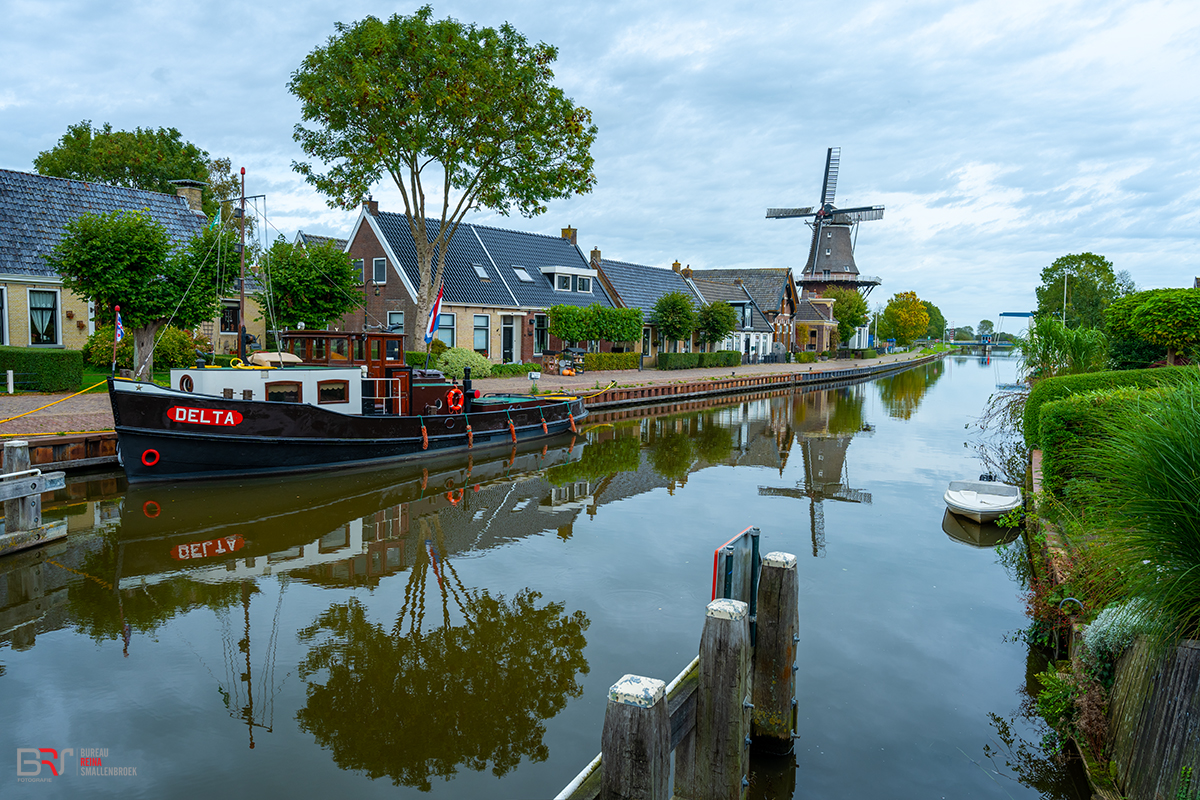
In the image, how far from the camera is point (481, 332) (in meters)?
32.8

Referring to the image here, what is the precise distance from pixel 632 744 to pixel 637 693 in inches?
8.6

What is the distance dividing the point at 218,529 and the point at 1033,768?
10133 mm

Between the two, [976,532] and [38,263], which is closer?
[976,532]

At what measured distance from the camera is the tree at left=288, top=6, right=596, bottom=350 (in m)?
22.2

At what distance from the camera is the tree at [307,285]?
82.8 feet

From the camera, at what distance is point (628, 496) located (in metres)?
13.4

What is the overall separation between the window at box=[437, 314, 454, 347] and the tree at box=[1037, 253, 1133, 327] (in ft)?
101

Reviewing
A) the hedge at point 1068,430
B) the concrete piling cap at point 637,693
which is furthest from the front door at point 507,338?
the concrete piling cap at point 637,693

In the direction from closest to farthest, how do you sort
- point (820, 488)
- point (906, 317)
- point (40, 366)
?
point (820, 488) < point (40, 366) < point (906, 317)

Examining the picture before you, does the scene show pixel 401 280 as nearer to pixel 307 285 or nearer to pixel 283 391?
pixel 307 285

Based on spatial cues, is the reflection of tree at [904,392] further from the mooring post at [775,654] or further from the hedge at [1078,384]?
the mooring post at [775,654]

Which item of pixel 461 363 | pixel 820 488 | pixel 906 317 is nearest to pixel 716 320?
pixel 461 363

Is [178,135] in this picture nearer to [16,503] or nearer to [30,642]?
[16,503]

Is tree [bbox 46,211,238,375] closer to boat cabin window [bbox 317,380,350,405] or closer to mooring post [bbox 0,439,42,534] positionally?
boat cabin window [bbox 317,380,350,405]
